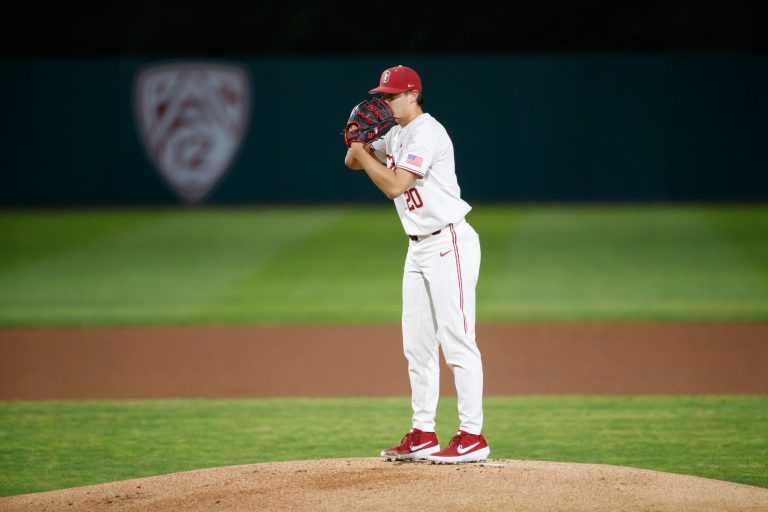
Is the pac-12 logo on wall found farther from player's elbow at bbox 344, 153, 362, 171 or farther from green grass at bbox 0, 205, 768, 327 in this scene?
player's elbow at bbox 344, 153, 362, 171

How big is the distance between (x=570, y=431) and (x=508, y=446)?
614 millimetres

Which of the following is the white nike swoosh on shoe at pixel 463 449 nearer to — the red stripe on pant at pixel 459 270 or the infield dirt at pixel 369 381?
the infield dirt at pixel 369 381

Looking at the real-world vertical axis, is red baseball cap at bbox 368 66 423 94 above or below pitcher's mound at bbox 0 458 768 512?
above

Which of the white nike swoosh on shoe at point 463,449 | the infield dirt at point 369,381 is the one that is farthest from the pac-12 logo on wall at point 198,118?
the white nike swoosh on shoe at point 463,449

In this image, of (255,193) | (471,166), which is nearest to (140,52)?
(255,193)

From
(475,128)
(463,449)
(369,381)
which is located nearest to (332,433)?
(463,449)

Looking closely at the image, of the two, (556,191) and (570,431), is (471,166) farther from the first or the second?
(570,431)

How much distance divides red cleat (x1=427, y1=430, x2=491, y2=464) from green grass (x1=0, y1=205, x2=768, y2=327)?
Answer: 586 centimetres

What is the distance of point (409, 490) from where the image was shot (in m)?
5.50

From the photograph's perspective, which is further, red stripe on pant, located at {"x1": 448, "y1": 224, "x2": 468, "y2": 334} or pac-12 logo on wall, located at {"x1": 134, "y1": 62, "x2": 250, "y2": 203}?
pac-12 logo on wall, located at {"x1": 134, "y1": 62, "x2": 250, "y2": 203}

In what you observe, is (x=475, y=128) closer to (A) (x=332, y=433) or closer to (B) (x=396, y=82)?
(A) (x=332, y=433)

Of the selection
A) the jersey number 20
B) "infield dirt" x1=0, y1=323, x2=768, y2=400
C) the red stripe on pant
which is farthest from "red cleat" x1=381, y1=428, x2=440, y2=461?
"infield dirt" x1=0, y1=323, x2=768, y2=400

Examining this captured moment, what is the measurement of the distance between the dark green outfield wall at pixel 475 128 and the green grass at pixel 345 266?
1.31 meters

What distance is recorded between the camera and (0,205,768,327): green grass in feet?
40.9
